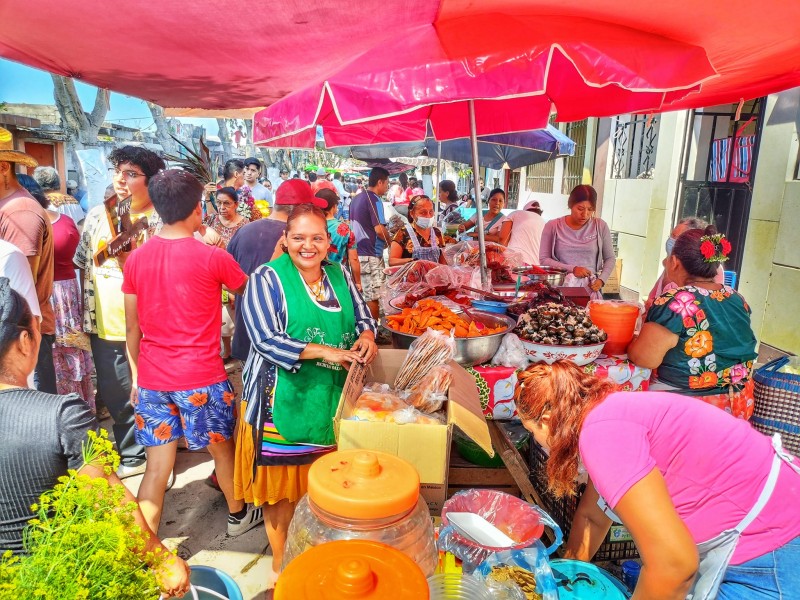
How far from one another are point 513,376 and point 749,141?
5947 millimetres

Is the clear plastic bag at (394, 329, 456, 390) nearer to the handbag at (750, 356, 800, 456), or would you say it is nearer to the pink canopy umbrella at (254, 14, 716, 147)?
the pink canopy umbrella at (254, 14, 716, 147)

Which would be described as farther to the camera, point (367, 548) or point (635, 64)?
point (635, 64)

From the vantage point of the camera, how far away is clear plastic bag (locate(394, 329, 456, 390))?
2311 mm

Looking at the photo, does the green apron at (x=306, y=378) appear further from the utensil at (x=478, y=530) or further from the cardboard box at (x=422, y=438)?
the utensil at (x=478, y=530)

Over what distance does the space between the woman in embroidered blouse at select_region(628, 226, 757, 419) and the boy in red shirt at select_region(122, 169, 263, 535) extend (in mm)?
2245

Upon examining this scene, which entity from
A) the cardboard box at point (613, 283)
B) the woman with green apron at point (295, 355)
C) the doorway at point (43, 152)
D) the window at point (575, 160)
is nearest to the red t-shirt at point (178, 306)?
the woman with green apron at point (295, 355)

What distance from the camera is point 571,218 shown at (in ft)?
16.3

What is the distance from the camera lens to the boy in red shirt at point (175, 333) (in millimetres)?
2631

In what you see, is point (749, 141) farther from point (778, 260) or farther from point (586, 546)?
point (586, 546)

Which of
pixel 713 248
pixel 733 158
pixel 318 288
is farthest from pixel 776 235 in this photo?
pixel 318 288

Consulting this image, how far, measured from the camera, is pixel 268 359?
7.55ft

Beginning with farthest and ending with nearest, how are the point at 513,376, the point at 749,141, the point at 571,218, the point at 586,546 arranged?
1. the point at 749,141
2. the point at 571,218
3. the point at 513,376
4. the point at 586,546

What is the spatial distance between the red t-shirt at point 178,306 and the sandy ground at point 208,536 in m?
1.00

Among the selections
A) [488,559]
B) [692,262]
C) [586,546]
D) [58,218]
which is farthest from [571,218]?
[58,218]
